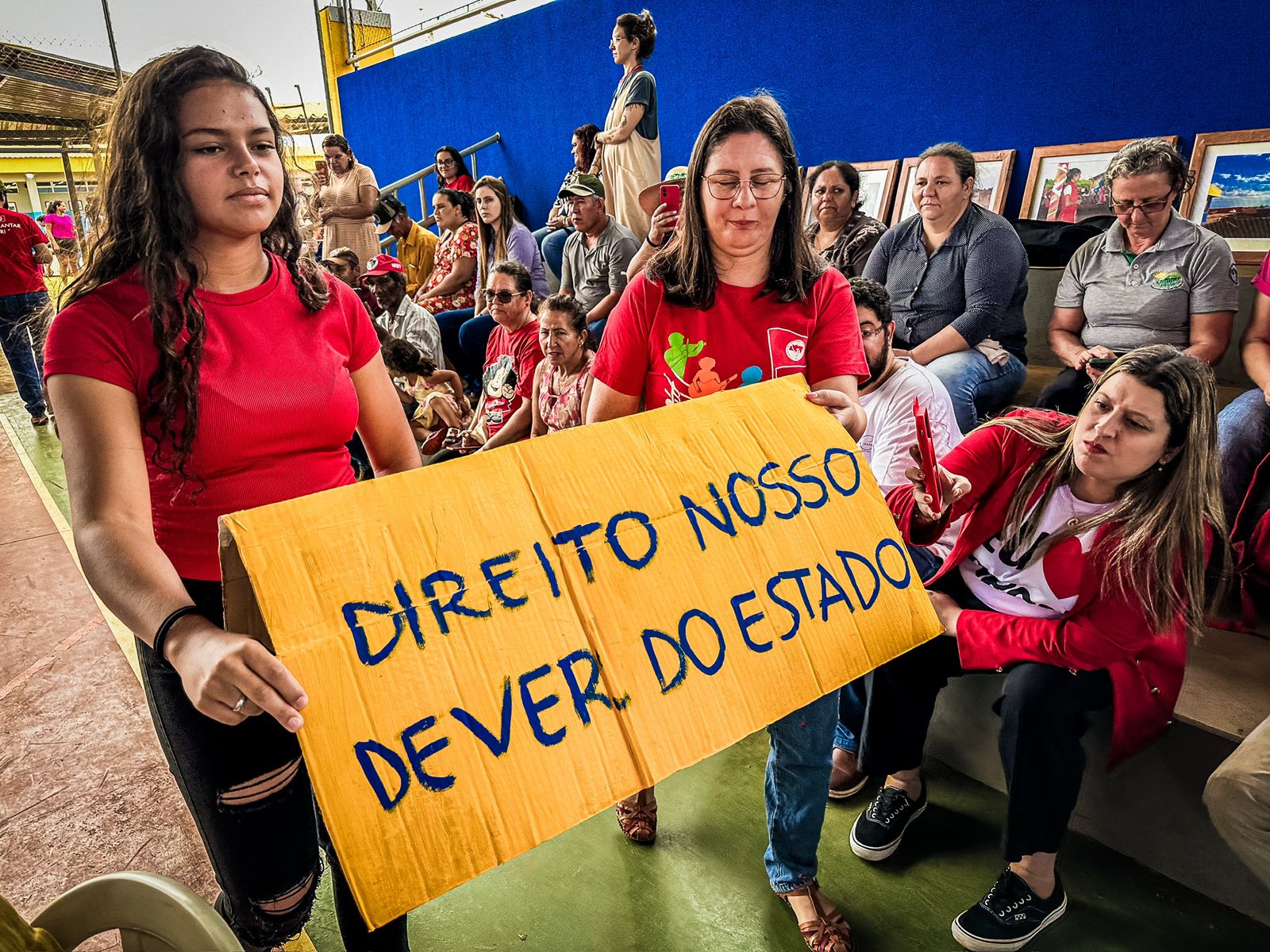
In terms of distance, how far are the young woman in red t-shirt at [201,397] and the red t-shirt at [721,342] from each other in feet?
1.72

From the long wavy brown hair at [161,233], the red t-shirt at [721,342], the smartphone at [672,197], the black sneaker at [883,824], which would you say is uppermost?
the smartphone at [672,197]

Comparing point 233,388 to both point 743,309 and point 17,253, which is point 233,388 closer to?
point 743,309

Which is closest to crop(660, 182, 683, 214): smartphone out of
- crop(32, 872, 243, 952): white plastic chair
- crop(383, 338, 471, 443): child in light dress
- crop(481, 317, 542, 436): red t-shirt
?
crop(481, 317, 542, 436): red t-shirt

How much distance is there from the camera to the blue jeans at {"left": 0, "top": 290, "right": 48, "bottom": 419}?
5734mm

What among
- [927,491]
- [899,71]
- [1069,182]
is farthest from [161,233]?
[899,71]

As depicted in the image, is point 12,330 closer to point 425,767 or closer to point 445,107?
point 445,107

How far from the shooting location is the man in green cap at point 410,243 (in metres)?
6.02

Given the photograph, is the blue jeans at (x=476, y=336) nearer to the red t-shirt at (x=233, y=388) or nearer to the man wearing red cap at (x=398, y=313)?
the man wearing red cap at (x=398, y=313)

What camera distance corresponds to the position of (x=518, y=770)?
0.87 meters

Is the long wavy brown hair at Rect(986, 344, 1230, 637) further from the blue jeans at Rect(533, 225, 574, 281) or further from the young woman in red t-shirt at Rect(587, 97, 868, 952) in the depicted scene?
the blue jeans at Rect(533, 225, 574, 281)

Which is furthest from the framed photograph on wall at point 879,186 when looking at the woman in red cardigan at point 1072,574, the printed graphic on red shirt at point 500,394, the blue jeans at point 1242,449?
the woman in red cardigan at point 1072,574

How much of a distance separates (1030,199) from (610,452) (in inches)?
146

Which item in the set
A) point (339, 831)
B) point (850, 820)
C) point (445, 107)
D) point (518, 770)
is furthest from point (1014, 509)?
point (445, 107)

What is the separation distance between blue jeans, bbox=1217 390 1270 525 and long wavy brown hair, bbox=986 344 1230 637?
766 millimetres
